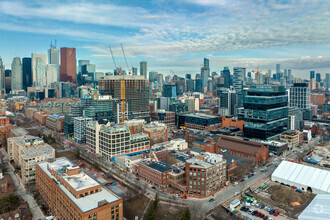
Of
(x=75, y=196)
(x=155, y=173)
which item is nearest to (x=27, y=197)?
(x=75, y=196)

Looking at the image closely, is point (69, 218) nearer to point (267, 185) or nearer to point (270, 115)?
point (267, 185)

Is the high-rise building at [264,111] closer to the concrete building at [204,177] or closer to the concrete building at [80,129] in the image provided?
the concrete building at [204,177]

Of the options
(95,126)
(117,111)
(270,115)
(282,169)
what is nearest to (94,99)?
(117,111)

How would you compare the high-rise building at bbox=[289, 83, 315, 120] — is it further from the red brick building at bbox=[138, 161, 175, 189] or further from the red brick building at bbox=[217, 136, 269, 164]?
the red brick building at bbox=[138, 161, 175, 189]

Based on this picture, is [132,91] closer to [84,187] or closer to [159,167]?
[159,167]

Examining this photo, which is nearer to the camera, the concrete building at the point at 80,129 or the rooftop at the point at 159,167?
the rooftop at the point at 159,167

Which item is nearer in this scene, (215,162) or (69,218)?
(69,218)

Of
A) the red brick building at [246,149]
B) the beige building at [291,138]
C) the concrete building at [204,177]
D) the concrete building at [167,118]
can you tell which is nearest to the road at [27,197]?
the concrete building at [204,177]
